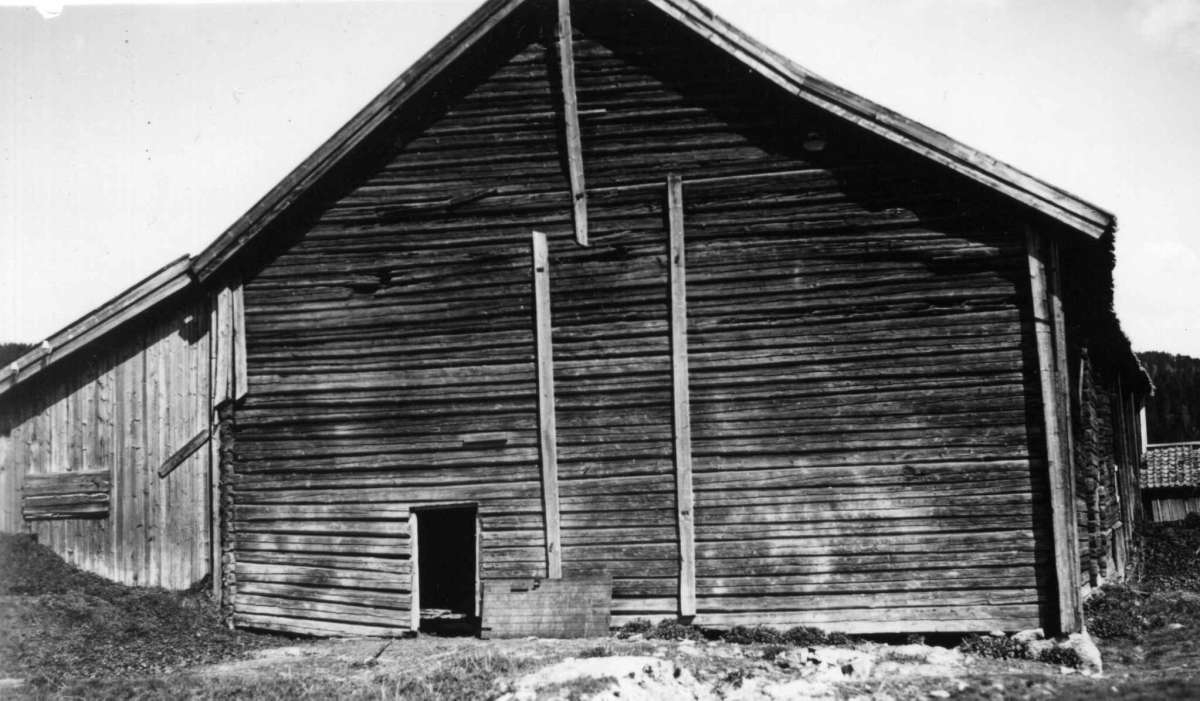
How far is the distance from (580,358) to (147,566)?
659 cm

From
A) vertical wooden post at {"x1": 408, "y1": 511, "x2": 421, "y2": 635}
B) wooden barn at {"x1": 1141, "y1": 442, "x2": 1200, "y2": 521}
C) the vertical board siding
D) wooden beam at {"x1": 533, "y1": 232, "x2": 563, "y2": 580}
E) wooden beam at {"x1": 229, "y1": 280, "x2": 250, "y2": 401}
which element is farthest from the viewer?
wooden barn at {"x1": 1141, "y1": 442, "x2": 1200, "y2": 521}

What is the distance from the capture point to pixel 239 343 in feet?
40.4

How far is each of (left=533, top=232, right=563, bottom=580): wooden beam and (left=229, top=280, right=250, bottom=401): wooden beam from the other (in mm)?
4016

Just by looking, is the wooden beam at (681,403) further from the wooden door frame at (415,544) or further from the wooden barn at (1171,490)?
the wooden barn at (1171,490)

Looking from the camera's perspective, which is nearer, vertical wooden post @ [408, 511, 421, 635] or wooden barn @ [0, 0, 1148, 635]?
wooden barn @ [0, 0, 1148, 635]

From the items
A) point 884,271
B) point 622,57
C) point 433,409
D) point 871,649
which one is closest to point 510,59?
point 622,57

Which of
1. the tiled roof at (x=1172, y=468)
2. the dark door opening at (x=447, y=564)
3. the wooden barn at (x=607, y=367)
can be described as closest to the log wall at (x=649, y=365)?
the wooden barn at (x=607, y=367)

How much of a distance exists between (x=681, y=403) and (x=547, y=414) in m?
1.64

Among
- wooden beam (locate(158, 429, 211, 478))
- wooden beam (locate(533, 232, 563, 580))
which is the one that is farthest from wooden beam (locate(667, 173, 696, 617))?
wooden beam (locate(158, 429, 211, 478))

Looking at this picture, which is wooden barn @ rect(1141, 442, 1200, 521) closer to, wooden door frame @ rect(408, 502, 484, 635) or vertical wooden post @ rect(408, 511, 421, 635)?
wooden door frame @ rect(408, 502, 484, 635)

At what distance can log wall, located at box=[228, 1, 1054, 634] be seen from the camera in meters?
10.7

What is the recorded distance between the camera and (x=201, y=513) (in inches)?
491

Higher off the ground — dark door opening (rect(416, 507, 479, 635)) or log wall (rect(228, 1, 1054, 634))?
log wall (rect(228, 1, 1054, 634))

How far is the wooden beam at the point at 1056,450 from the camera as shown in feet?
33.5
